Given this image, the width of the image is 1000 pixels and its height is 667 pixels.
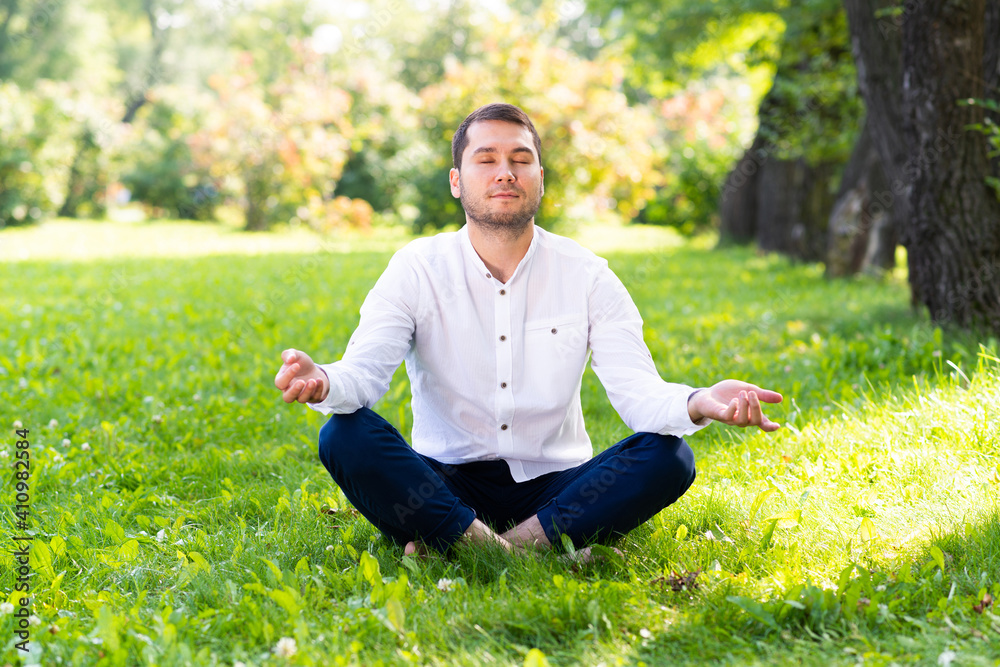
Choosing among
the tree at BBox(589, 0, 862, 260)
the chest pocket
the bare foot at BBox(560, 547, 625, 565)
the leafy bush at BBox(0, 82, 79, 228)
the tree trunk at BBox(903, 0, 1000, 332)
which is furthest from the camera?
the leafy bush at BBox(0, 82, 79, 228)

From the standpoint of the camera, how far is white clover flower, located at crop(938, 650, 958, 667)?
78.7 inches

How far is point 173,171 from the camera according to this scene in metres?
21.8

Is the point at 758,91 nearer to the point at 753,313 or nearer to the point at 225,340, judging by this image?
the point at 753,313

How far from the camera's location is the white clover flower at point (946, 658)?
2.00m

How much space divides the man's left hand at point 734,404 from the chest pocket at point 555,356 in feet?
1.67

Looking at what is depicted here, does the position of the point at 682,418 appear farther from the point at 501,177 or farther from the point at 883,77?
the point at 883,77

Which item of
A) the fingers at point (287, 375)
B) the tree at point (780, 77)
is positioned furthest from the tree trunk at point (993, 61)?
the fingers at point (287, 375)

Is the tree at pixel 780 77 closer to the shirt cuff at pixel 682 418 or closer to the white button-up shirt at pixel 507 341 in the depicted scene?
the white button-up shirt at pixel 507 341

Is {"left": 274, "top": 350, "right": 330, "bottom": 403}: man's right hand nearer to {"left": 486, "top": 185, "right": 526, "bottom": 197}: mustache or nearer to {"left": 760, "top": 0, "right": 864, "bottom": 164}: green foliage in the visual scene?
{"left": 486, "top": 185, "right": 526, "bottom": 197}: mustache

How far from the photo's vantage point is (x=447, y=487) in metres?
2.72

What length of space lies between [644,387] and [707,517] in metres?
0.57

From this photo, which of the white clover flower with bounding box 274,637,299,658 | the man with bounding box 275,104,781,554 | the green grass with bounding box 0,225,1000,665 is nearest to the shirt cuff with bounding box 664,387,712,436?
the man with bounding box 275,104,781,554

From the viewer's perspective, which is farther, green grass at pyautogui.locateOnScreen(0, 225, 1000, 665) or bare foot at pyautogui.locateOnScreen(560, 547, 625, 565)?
bare foot at pyautogui.locateOnScreen(560, 547, 625, 565)

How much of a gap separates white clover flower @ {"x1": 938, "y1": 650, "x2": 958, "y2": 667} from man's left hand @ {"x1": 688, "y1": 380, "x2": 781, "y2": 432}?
2.15 ft
